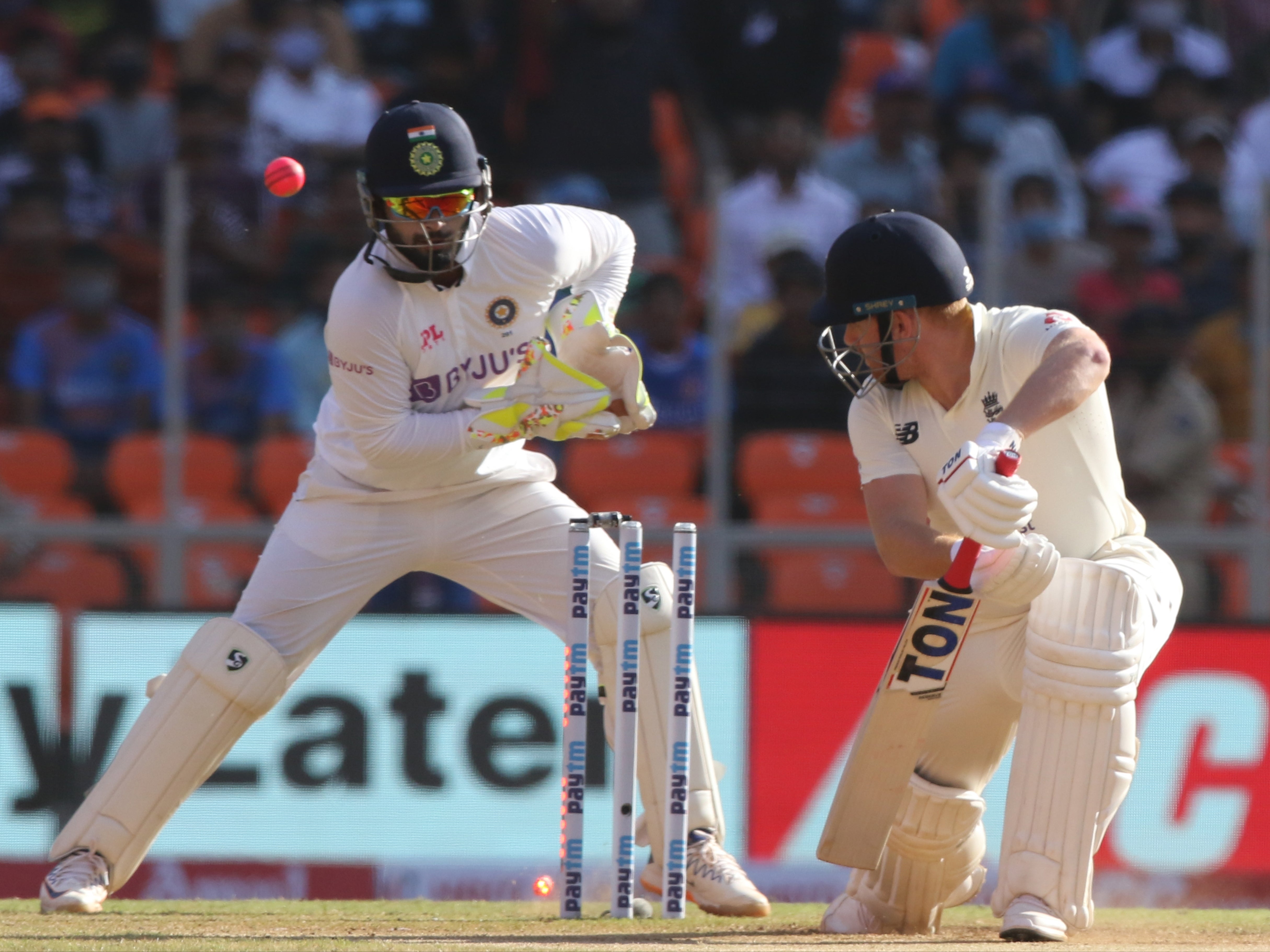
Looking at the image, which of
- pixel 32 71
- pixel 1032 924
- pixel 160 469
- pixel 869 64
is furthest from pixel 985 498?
pixel 32 71

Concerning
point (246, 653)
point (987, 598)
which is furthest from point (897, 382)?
point (246, 653)

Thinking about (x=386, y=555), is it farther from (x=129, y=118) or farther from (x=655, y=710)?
(x=129, y=118)

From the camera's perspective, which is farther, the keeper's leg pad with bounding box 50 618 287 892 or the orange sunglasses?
the keeper's leg pad with bounding box 50 618 287 892

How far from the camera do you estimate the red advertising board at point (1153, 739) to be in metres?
6.65

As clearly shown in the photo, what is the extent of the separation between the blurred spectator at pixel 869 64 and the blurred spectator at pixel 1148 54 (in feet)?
3.24

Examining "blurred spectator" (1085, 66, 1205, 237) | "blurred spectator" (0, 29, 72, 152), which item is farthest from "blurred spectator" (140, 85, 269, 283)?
"blurred spectator" (1085, 66, 1205, 237)

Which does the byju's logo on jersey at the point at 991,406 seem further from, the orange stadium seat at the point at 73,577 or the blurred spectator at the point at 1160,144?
the blurred spectator at the point at 1160,144

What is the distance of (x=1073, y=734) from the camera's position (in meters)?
4.12

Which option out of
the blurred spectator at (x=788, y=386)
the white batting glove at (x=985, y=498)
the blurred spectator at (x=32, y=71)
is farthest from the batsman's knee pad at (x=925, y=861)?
the blurred spectator at (x=32, y=71)

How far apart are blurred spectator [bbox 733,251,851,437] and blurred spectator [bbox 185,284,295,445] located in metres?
1.88

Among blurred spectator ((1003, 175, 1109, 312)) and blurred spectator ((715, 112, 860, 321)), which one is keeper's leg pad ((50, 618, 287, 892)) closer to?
blurred spectator ((715, 112, 860, 321))

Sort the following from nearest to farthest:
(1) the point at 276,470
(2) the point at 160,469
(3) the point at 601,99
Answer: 1. (2) the point at 160,469
2. (1) the point at 276,470
3. (3) the point at 601,99

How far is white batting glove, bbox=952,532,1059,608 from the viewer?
4.03m

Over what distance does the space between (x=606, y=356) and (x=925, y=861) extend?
1.52 metres
